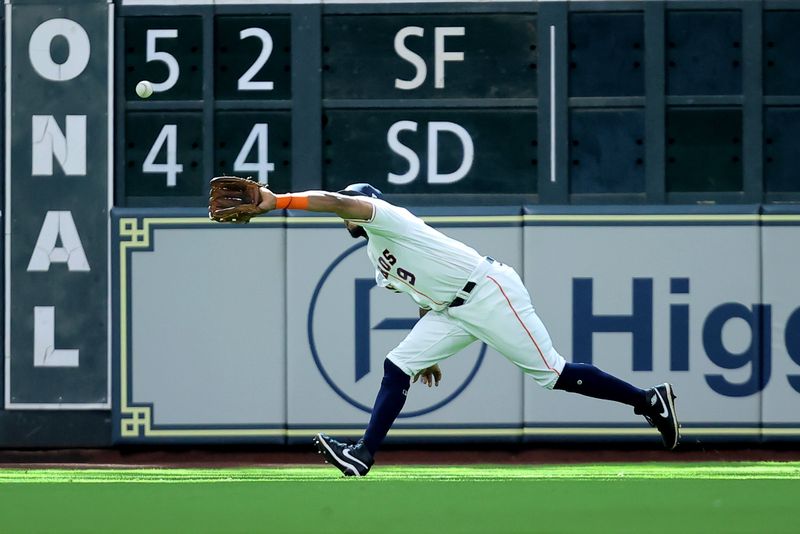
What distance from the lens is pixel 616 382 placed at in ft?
24.0

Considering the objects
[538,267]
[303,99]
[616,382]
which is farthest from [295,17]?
[616,382]

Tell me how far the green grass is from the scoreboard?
9.09 ft

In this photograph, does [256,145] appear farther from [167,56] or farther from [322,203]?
[322,203]

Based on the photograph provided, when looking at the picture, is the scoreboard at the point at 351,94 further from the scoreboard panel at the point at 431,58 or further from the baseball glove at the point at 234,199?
the baseball glove at the point at 234,199

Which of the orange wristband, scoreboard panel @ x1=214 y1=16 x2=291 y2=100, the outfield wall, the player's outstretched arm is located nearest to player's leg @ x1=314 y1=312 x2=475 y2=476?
the player's outstretched arm

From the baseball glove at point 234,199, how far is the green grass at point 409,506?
4.29ft

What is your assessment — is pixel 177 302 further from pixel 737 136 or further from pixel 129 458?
pixel 737 136

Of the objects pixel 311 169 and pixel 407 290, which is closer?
pixel 407 290

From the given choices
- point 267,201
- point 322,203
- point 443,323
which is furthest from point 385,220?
point 443,323

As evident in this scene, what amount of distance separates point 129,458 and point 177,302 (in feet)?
3.80

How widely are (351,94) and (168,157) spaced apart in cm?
132

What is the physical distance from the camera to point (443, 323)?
A: 7340 mm

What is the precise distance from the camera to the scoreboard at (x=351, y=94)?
9.93 meters

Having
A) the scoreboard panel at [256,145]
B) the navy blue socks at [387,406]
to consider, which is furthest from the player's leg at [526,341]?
the scoreboard panel at [256,145]
